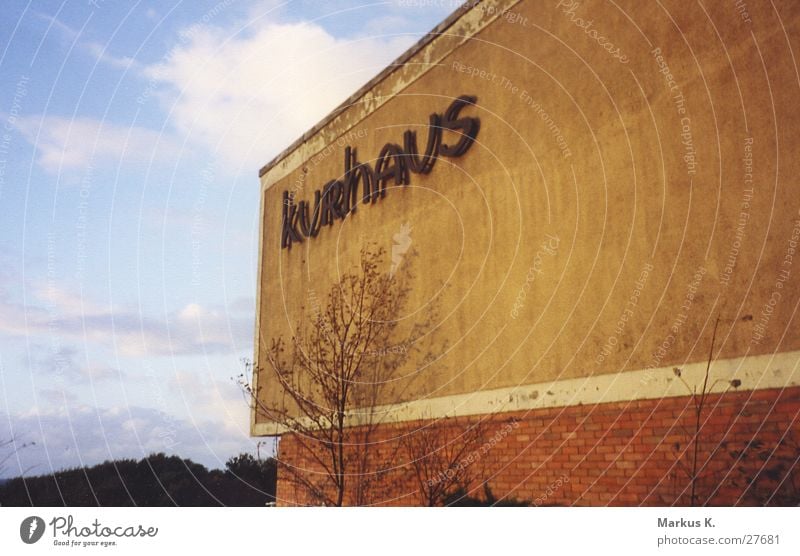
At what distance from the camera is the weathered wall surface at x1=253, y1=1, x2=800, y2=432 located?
626cm

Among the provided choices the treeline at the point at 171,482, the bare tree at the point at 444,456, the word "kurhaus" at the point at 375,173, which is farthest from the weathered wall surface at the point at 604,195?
the treeline at the point at 171,482

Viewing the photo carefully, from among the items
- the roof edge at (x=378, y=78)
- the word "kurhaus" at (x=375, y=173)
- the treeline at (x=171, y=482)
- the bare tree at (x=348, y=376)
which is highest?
the roof edge at (x=378, y=78)

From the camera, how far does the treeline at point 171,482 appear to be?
1403 centimetres

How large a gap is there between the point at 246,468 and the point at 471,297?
8.93 m

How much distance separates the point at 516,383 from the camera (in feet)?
26.7

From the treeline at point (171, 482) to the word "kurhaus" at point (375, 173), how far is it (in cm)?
518

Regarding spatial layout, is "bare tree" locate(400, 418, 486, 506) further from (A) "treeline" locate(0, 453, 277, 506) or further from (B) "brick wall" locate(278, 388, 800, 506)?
(A) "treeline" locate(0, 453, 277, 506)

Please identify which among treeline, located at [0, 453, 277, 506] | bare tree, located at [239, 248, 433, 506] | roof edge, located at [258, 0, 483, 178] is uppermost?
roof edge, located at [258, 0, 483, 178]

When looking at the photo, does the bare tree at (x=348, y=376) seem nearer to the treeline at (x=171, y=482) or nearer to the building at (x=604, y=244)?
the building at (x=604, y=244)

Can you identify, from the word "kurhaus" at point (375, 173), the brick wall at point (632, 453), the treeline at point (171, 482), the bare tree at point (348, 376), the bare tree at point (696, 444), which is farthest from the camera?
the treeline at point (171, 482)

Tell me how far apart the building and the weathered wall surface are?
20 millimetres

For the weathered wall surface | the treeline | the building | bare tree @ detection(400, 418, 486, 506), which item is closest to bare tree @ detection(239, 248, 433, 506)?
the building
